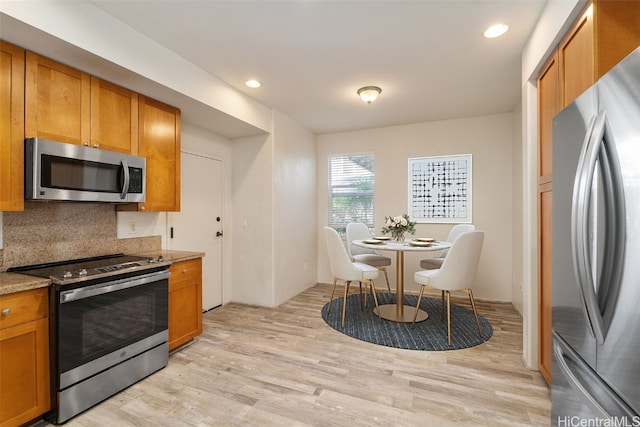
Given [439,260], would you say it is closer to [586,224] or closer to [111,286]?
[586,224]

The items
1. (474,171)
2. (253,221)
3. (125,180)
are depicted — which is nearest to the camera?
(125,180)

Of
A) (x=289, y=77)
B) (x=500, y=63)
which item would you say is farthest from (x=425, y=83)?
(x=289, y=77)

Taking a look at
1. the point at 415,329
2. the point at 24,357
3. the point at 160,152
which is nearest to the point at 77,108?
the point at 160,152

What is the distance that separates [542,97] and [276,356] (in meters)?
2.89

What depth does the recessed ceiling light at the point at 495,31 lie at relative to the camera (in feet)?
6.99

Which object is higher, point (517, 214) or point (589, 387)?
point (517, 214)

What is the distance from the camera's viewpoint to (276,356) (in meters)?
2.56

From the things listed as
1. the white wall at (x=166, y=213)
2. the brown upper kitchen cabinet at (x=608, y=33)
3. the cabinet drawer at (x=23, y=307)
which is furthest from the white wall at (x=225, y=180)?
the brown upper kitchen cabinet at (x=608, y=33)

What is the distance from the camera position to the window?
489cm

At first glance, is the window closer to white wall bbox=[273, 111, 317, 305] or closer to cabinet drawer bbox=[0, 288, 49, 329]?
white wall bbox=[273, 111, 317, 305]

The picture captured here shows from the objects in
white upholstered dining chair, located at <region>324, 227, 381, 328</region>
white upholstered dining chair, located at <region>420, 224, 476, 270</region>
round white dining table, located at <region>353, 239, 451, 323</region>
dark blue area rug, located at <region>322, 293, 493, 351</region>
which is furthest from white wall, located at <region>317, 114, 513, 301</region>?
white upholstered dining chair, located at <region>324, 227, 381, 328</region>

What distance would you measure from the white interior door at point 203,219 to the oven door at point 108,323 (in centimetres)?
111

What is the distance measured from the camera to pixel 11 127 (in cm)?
175

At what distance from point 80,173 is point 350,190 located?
366 cm
